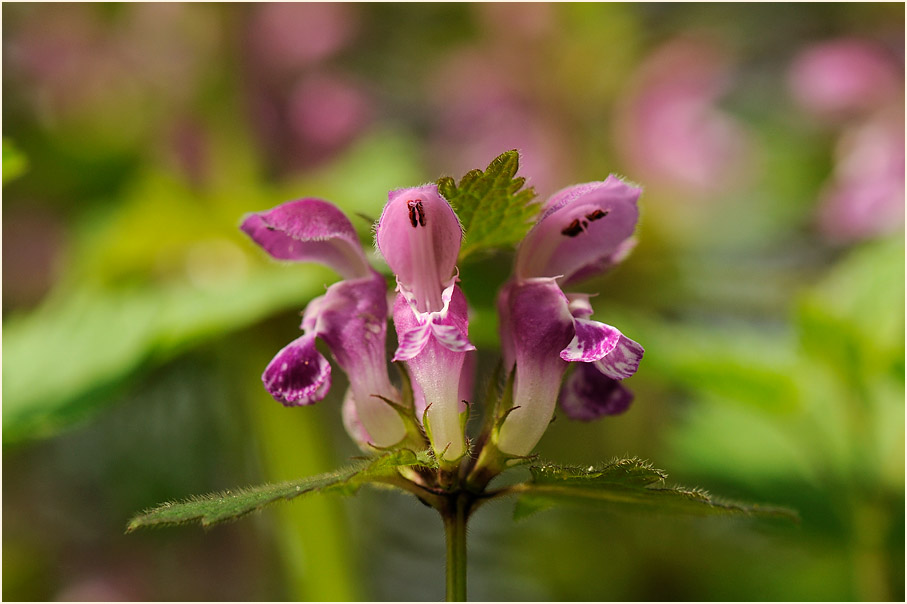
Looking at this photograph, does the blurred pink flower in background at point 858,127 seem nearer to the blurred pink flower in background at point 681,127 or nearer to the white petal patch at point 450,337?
the blurred pink flower in background at point 681,127

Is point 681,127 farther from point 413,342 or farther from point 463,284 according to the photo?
point 413,342

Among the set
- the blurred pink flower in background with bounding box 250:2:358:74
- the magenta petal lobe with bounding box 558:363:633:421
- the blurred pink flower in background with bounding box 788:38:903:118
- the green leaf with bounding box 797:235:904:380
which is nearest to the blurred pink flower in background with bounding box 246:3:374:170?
the blurred pink flower in background with bounding box 250:2:358:74

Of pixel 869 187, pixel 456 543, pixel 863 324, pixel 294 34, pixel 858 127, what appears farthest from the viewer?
pixel 294 34

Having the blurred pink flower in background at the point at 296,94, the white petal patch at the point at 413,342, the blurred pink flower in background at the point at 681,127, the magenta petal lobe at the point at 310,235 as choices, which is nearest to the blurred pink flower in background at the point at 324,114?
the blurred pink flower in background at the point at 296,94

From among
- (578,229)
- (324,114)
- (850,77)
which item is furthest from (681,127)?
(578,229)

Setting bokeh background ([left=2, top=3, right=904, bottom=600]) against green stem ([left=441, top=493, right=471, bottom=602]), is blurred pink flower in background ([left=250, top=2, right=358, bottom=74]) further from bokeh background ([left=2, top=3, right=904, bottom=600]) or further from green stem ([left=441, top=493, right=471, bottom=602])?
green stem ([left=441, top=493, right=471, bottom=602])

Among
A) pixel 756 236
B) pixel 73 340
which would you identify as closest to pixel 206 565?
pixel 73 340
